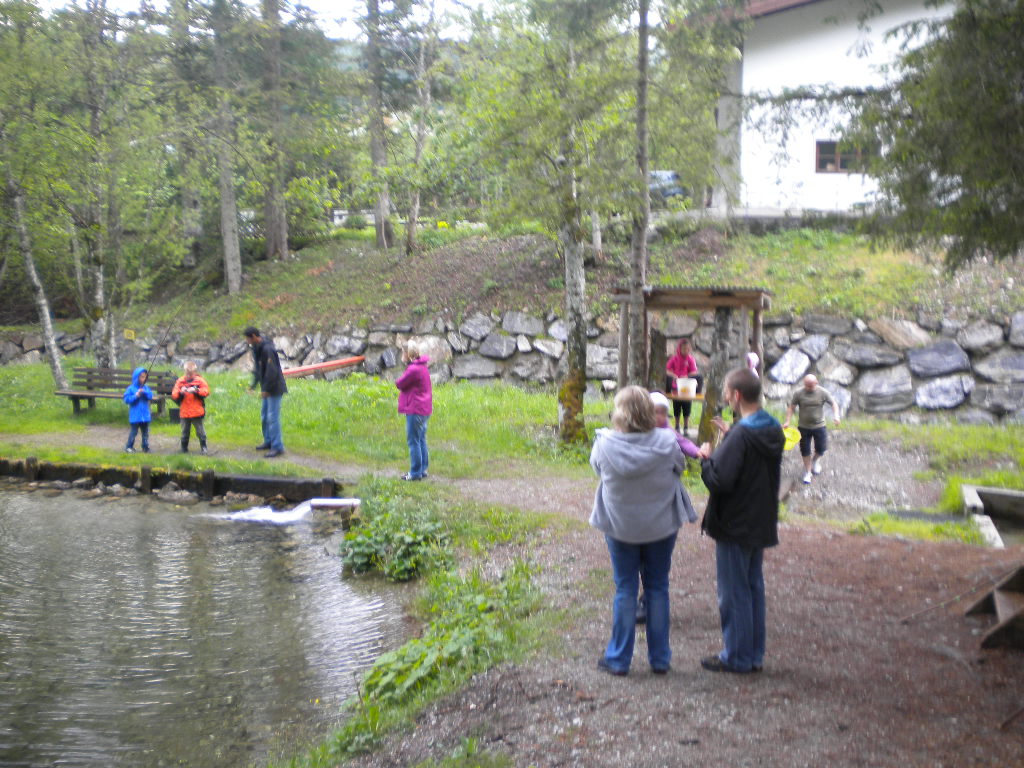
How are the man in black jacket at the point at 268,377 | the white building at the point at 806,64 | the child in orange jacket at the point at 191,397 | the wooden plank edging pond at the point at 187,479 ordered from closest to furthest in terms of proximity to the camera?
the wooden plank edging pond at the point at 187,479
the man in black jacket at the point at 268,377
the child in orange jacket at the point at 191,397
the white building at the point at 806,64

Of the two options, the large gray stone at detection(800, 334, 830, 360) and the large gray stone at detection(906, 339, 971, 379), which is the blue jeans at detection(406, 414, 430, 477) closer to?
the large gray stone at detection(800, 334, 830, 360)

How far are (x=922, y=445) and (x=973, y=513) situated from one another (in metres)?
4.31

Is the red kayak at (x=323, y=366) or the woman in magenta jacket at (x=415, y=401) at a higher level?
the woman in magenta jacket at (x=415, y=401)

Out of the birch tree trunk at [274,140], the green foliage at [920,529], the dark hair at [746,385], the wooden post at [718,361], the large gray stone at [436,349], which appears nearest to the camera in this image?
the dark hair at [746,385]

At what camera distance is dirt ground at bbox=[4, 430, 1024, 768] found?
13.4 ft

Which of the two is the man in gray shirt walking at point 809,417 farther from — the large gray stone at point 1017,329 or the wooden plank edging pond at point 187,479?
the large gray stone at point 1017,329

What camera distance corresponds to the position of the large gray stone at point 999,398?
1784 centimetres

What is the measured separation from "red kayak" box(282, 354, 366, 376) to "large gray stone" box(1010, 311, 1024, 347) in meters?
15.8

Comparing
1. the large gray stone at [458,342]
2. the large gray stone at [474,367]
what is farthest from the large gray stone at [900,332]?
the large gray stone at [458,342]

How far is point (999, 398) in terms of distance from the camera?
18.0m

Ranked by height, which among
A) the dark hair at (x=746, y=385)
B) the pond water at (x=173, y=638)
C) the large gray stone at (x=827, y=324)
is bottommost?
the pond water at (x=173, y=638)

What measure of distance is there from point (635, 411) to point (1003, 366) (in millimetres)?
16485

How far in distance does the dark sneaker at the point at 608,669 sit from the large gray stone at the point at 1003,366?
16.3m

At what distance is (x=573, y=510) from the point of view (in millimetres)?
9812
